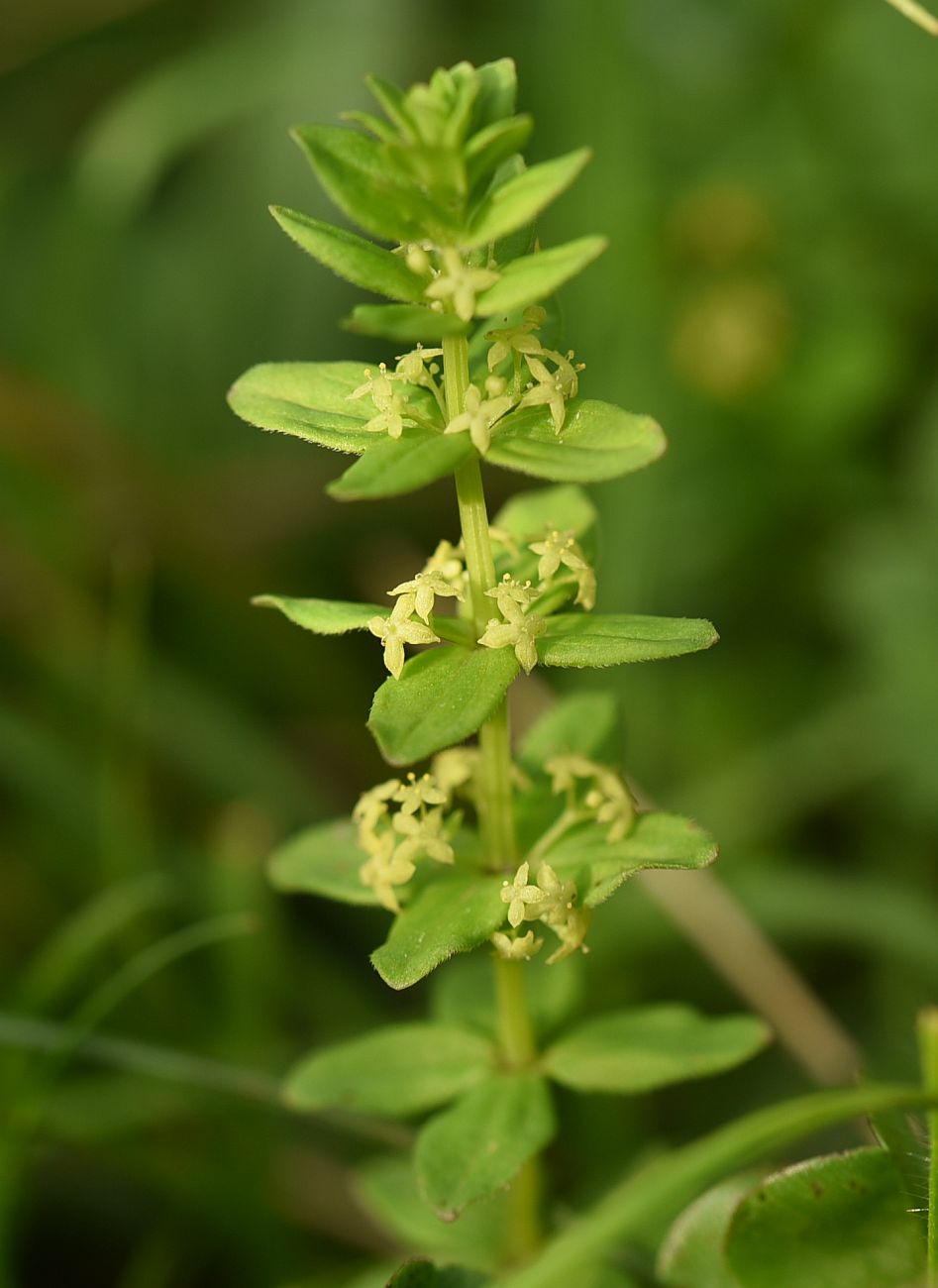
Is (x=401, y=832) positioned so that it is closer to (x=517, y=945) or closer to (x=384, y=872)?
(x=384, y=872)

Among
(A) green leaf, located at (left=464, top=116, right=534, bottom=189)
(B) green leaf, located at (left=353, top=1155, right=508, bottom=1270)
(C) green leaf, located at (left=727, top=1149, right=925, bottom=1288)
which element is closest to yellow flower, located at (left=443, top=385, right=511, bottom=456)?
(A) green leaf, located at (left=464, top=116, right=534, bottom=189)

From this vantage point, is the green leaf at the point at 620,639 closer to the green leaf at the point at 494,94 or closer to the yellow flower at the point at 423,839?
the yellow flower at the point at 423,839

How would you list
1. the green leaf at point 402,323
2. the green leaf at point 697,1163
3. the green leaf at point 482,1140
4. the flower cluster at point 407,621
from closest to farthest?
the green leaf at point 697,1163, the green leaf at point 402,323, the flower cluster at point 407,621, the green leaf at point 482,1140

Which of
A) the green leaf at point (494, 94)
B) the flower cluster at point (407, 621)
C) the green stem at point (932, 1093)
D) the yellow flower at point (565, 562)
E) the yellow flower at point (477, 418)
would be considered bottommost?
the green stem at point (932, 1093)

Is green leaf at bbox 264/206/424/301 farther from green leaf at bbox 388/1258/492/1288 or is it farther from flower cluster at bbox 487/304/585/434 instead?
green leaf at bbox 388/1258/492/1288

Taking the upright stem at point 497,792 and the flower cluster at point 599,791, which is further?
the flower cluster at point 599,791

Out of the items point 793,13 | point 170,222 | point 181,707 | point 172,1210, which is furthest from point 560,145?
point 172,1210

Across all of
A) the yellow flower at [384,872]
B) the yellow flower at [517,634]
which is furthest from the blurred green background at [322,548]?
the yellow flower at [517,634]

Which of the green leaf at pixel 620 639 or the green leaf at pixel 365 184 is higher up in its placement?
the green leaf at pixel 365 184
